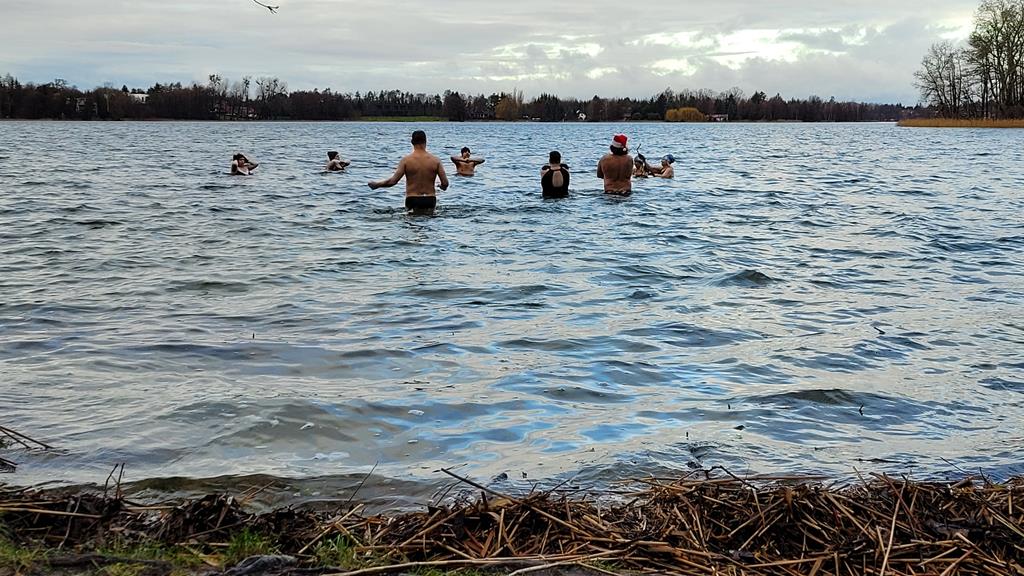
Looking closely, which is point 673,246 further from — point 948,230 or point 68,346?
point 68,346

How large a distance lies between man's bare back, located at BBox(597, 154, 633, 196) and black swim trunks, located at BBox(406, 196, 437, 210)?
435cm

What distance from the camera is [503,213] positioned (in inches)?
684

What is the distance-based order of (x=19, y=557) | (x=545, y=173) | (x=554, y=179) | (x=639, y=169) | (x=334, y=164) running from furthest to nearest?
(x=334, y=164) < (x=639, y=169) < (x=545, y=173) < (x=554, y=179) < (x=19, y=557)

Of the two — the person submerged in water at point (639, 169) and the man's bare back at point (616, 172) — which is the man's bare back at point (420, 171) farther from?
the person submerged in water at point (639, 169)

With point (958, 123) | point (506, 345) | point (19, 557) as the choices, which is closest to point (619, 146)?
point (506, 345)

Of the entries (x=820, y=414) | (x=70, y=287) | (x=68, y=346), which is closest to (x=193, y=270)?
(x=70, y=287)

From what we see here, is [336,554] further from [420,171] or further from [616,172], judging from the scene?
[616,172]

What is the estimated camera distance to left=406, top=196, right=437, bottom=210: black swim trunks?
1728 cm

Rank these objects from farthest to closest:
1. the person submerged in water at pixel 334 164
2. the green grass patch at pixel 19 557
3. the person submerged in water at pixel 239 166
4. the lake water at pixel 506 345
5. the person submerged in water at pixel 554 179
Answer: the person submerged in water at pixel 334 164, the person submerged in water at pixel 239 166, the person submerged in water at pixel 554 179, the lake water at pixel 506 345, the green grass patch at pixel 19 557

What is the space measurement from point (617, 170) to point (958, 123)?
3005 inches

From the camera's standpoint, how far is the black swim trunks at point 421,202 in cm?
1728

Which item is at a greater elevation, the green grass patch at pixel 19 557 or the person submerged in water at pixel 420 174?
the person submerged in water at pixel 420 174

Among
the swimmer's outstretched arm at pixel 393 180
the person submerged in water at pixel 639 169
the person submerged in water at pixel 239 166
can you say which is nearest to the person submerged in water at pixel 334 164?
the person submerged in water at pixel 239 166

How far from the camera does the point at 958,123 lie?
84.5 m
